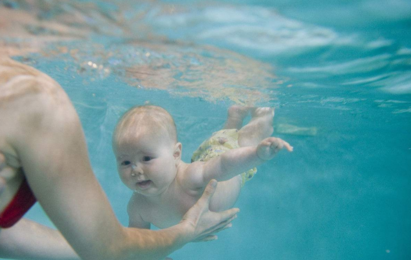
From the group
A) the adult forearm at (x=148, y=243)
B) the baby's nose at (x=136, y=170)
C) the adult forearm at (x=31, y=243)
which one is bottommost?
the adult forearm at (x=31, y=243)

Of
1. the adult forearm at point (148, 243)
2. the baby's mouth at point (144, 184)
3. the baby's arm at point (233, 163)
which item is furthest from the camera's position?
the baby's mouth at point (144, 184)

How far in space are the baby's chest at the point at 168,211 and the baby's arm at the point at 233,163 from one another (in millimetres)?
441

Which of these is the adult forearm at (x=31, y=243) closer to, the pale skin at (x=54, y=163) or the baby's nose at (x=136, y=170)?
the baby's nose at (x=136, y=170)

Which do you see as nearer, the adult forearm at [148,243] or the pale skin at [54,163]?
the pale skin at [54,163]

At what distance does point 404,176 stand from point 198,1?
31.3 meters

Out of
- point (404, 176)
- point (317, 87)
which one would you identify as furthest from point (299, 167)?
point (317, 87)

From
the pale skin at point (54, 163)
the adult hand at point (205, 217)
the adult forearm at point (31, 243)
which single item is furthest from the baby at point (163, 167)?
the pale skin at point (54, 163)

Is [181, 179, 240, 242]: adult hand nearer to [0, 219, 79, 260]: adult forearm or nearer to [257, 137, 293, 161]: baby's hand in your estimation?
[257, 137, 293, 161]: baby's hand

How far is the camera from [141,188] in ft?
15.3

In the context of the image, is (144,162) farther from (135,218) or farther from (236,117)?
(236,117)

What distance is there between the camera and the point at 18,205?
6.10 feet

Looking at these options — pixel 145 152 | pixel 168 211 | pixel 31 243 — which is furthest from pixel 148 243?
pixel 168 211

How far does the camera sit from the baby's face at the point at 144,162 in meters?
4.46

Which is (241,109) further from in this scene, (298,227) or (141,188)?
(298,227)
